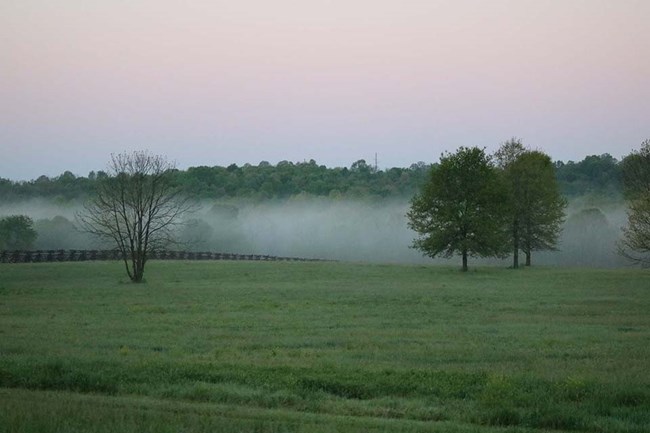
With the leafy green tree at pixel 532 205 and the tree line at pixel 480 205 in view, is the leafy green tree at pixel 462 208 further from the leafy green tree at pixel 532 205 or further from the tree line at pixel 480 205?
the leafy green tree at pixel 532 205

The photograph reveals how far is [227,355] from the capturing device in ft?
67.6

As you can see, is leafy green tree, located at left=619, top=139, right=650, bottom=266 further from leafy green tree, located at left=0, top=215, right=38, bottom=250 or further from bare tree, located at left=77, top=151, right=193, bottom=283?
leafy green tree, located at left=0, top=215, right=38, bottom=250

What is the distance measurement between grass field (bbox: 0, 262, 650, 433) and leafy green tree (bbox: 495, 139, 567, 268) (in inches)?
1280

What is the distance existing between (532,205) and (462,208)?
945 cm

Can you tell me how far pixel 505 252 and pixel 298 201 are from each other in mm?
115607

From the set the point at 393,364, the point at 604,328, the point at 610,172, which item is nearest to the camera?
the point at 393,364

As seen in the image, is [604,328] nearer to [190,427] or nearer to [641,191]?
[190,427]

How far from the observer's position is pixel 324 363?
19.2m

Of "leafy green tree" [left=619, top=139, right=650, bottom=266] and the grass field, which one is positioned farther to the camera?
"leafy green tree" [left=619, top=139, right=650, bottom=266]

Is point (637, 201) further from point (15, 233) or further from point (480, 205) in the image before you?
point (15, 233)

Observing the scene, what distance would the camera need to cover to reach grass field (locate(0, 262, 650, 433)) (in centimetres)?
1362

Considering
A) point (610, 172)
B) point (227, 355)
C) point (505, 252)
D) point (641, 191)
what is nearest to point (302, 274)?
point (505, 252)

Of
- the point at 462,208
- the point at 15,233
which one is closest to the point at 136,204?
the point at 462,208

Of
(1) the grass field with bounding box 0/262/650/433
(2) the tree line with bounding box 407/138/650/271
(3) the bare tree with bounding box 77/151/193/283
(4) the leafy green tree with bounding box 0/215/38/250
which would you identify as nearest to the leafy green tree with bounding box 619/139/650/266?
(2) the tree line with bounding box 407/138/650/271
